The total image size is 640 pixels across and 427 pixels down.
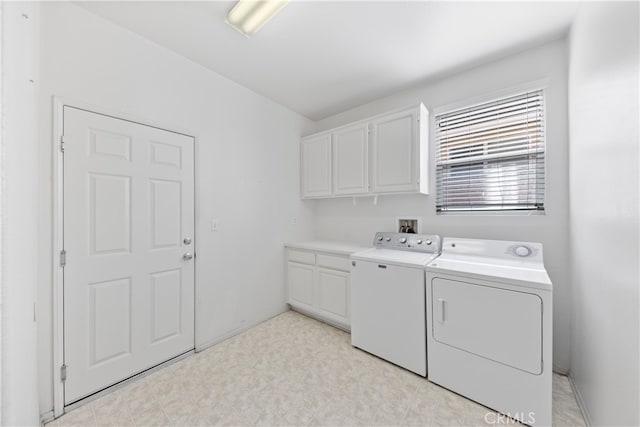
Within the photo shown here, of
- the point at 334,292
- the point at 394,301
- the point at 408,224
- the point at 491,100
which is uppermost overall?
the point at 491,100

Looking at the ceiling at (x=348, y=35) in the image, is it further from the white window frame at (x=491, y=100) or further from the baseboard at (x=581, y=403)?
the baseboard at (x=581, y=403)

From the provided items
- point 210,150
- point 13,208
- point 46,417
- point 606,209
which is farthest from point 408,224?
point 46,417

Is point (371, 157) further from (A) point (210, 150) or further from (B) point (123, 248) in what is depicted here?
(B) point (123, 248)

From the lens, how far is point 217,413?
1.55 metres

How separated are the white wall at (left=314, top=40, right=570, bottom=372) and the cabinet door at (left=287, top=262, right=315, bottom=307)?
1123 millimetres

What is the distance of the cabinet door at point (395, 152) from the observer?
2361 millimetres

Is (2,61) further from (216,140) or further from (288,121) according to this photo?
(288,121)

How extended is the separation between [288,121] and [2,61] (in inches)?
107

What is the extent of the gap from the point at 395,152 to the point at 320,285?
165cm

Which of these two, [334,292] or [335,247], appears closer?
[334,292]

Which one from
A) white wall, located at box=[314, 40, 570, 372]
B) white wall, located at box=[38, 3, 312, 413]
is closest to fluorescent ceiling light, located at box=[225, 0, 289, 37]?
white wall, located at box=[38, 3, 312, 413]

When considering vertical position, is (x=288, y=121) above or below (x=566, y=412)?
above

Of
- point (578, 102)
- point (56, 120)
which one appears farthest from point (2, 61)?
point (578, 102)

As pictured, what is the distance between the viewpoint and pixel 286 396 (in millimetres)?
1691
